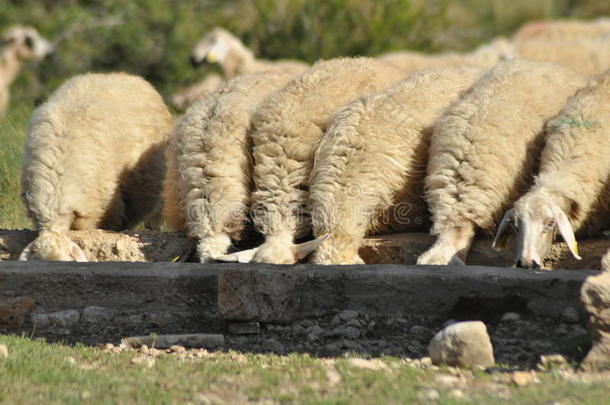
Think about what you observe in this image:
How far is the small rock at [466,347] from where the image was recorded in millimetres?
4664

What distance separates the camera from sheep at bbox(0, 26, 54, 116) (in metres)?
15.8

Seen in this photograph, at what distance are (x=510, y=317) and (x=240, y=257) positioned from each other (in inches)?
71.5

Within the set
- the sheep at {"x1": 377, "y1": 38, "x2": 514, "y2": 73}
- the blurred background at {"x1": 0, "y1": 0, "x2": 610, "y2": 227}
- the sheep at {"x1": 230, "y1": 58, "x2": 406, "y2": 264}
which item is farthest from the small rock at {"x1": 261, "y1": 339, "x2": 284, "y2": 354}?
the blurred background at {"x1": 0, "y1": 0, "x2": 610, "y2": 227}

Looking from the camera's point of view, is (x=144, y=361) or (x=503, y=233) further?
(x=503, y=233)

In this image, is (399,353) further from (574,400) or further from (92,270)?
(92,270)

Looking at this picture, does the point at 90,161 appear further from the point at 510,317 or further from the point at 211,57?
the point at 211,57

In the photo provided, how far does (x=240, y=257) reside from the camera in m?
6.24

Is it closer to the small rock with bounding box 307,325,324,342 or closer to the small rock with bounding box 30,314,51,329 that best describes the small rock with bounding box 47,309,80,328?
the small rock with bounding box 30,314,51,329

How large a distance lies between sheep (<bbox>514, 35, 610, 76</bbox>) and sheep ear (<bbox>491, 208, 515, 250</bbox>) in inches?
239

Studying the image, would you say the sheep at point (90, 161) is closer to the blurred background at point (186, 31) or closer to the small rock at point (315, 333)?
the small rock at point (315, 333)

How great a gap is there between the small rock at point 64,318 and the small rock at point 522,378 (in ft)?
8.25

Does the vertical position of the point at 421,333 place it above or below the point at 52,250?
above

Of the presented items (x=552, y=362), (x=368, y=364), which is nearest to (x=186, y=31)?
(x=368, y=364)

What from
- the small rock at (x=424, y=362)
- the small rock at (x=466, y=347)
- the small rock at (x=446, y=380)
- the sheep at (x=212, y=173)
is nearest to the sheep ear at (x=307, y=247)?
the sheep at (x=212, y=173)
